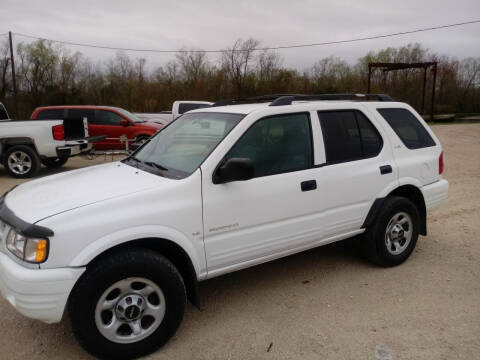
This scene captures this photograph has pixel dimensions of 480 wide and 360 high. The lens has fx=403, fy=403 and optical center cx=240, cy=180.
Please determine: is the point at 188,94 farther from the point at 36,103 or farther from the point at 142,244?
the point at 142,244

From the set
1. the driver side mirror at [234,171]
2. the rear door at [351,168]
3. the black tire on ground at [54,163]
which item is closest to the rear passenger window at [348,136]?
the rear door at [351,168]

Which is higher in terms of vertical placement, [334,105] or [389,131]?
[334,105]

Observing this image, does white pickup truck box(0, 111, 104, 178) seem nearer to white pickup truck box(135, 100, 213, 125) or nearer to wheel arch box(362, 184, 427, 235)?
white pickup truck box(135, 100, 213, 125)

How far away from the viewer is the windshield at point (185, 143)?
3215mm

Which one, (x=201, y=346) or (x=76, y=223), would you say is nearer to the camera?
(x=76, y=223)

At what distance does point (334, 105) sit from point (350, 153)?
489mm

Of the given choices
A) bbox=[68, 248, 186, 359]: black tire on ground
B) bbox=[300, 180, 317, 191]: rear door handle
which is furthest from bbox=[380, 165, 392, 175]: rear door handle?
bbox=[68, 248, 186, 359]: black tire on ground

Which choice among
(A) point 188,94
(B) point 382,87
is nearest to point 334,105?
(A) point 188,94

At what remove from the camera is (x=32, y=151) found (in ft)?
31.9

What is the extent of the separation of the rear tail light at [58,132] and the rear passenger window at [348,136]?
801 centimetres

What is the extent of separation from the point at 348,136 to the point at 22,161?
8.65 metres

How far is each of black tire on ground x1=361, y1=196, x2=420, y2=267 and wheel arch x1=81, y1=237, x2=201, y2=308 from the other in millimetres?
2004

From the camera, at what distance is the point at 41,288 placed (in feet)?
8.05

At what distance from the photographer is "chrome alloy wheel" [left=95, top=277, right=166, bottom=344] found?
2.70m
